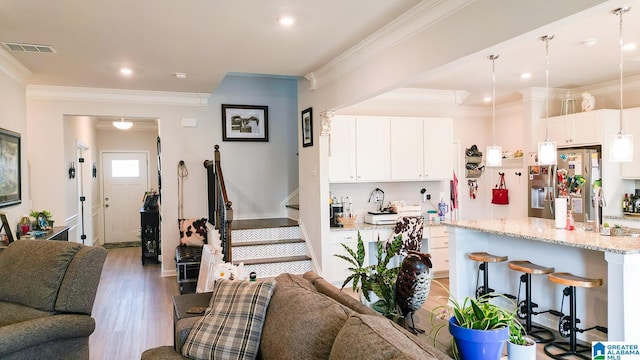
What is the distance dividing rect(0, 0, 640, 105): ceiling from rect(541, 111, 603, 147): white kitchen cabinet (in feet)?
1.58

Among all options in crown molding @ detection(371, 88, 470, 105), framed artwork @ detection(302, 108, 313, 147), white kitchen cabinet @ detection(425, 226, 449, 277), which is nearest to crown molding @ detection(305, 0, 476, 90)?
framed artwork @ detection(302, 108, 313, 147)

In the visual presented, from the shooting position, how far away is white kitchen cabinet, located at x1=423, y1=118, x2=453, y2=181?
6285mm

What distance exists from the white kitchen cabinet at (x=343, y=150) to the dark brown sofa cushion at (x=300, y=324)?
3.48 metres

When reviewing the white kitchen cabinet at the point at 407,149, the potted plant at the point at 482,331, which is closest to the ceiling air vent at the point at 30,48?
the white kitchen cabinet at the point at 407,149

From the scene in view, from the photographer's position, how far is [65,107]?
582 centimetres

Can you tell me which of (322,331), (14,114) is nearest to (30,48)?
(14,114)

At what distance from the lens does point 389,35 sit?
3654 millimetres

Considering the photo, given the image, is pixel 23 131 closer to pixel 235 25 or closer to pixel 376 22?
pixel 235 25

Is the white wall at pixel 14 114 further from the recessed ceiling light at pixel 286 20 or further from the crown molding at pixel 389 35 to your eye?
the crown molding at pixel 389 35

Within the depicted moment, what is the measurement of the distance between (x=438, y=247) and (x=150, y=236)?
471 centimetres

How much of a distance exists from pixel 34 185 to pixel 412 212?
A: 16.6 ft

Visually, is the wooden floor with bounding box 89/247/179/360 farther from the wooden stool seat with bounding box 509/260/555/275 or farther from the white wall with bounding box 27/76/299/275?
the wooden stool seat with bounding box 509/260/555/275

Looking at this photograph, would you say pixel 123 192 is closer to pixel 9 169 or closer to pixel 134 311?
pixel 9 169

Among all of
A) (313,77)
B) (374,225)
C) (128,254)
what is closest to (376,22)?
(313,77)
